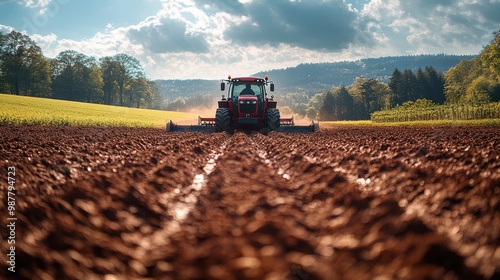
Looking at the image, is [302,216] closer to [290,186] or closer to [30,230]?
[290,186]

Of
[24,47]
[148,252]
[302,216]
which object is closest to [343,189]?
[302,216]

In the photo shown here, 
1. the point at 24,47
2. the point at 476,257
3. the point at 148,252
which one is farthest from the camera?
the point at 24,47

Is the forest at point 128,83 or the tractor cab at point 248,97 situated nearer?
the tractor cab at point 248,97

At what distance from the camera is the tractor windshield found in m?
20.2

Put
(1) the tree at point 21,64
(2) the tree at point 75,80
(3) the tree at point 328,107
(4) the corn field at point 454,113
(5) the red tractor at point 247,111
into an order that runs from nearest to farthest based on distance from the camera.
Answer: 1. (5) the red tractor at point 247,111
2. (4) the corn field at point 454,113
3. (1) the tree at point 21,64
4. (2) the tree at point 75,80
5. (3) the tree at point 328,107

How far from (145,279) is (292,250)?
852 millimetres

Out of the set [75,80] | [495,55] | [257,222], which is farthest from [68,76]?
[257,222]

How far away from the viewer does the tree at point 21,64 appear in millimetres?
77875

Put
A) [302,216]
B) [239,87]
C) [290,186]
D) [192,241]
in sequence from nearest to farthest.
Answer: [192,241], [302,216], [290,186], [239,87]

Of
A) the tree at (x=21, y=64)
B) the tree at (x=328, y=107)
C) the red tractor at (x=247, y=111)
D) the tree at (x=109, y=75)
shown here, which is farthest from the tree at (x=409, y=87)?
the red tractor at (x=247, y=111)

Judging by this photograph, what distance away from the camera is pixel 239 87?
20328mm

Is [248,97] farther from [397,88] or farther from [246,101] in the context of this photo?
[397,88]

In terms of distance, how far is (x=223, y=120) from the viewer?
18.4m

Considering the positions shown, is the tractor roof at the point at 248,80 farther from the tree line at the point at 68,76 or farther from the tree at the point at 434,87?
the tree at the point at 434,87
